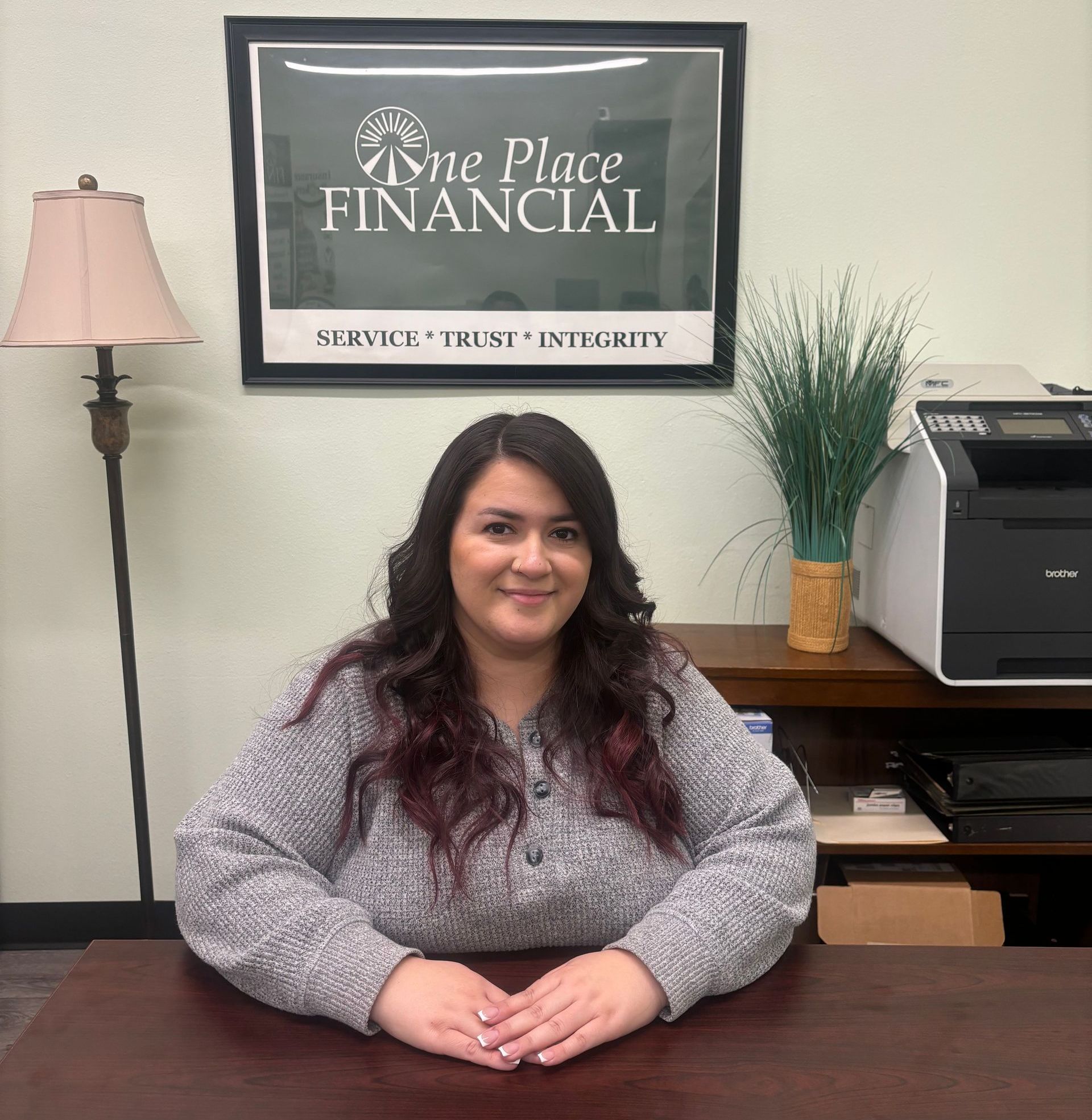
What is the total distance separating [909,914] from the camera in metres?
2.14

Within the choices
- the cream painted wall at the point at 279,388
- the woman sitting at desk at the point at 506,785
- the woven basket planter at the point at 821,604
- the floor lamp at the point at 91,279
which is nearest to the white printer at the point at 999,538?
the woven basket planter at the point at 821,604

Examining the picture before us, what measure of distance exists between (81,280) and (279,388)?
510 millimetres

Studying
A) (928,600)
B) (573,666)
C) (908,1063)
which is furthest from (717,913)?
(928,600)

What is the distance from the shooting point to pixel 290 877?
1.15 metres

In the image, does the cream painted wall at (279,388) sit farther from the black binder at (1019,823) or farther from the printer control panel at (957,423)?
the black binder at (1019,823)

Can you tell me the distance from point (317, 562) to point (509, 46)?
127 centimetres

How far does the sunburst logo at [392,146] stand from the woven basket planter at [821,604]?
1246 mm

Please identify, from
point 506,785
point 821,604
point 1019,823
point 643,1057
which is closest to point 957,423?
point 821,604

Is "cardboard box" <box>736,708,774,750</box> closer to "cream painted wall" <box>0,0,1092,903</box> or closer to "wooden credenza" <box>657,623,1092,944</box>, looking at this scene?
"wooden credenza" <box>657,623,1092,944</box>

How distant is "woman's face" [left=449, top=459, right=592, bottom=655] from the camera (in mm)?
1302

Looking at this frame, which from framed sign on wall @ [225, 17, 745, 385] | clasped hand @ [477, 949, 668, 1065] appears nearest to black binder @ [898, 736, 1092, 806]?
framed sign on wall @ [225, 17, 745, 385]

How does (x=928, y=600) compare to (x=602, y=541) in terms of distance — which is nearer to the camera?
(x=602, y=541)

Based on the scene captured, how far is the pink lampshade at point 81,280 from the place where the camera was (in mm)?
1997

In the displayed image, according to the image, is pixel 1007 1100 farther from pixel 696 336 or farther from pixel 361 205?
pixel 361 205
